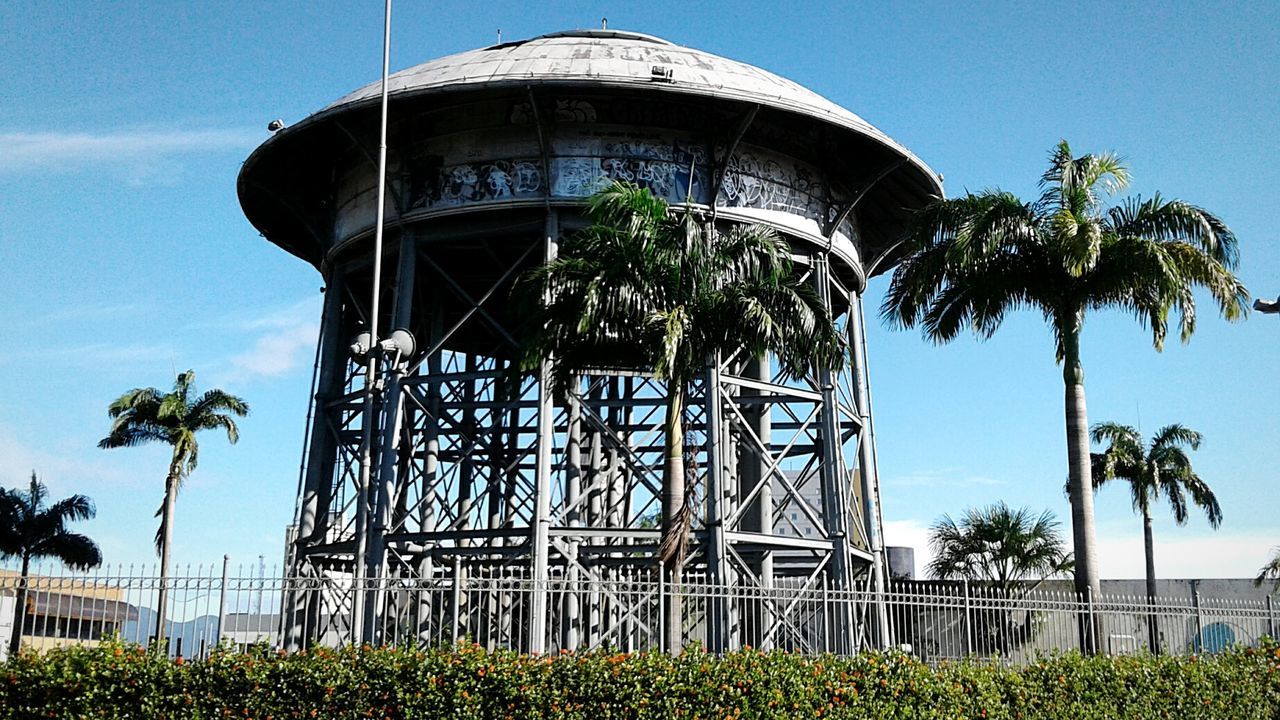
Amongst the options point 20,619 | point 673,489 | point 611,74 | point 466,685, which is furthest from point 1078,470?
point 20,619

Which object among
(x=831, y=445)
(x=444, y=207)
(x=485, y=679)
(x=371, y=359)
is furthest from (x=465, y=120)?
(x=485, y=679)

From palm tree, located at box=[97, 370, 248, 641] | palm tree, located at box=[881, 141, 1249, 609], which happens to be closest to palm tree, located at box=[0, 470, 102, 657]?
palm tree, located at box=[97, 370, 248, 641]

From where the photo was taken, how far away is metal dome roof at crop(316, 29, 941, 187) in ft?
73.3

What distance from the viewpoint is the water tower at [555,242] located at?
22.4 meters

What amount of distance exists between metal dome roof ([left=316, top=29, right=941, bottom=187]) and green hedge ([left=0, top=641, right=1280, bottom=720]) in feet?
37.0

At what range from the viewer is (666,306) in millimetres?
18703

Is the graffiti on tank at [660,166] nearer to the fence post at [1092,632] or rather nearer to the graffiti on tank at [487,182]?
the graffiti on tank at [487,182]

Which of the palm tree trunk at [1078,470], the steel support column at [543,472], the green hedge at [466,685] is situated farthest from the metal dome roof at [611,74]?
the green hedge at [466,685]

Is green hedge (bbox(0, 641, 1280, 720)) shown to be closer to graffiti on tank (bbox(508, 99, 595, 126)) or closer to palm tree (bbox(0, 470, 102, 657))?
graffiti on tank (bbox(508, 99, 595, 126))

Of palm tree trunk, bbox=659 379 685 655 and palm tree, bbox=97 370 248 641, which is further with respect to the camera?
palm tree, bbox=97 370 248 641

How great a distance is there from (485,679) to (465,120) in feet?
44.1

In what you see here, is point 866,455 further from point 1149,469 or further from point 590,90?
point 1149,469

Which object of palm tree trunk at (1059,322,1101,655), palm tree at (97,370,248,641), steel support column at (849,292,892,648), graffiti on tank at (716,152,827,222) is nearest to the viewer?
palm tree trunk at (1059,322,1101,655)

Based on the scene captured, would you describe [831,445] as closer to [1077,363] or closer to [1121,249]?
[1077,363]
